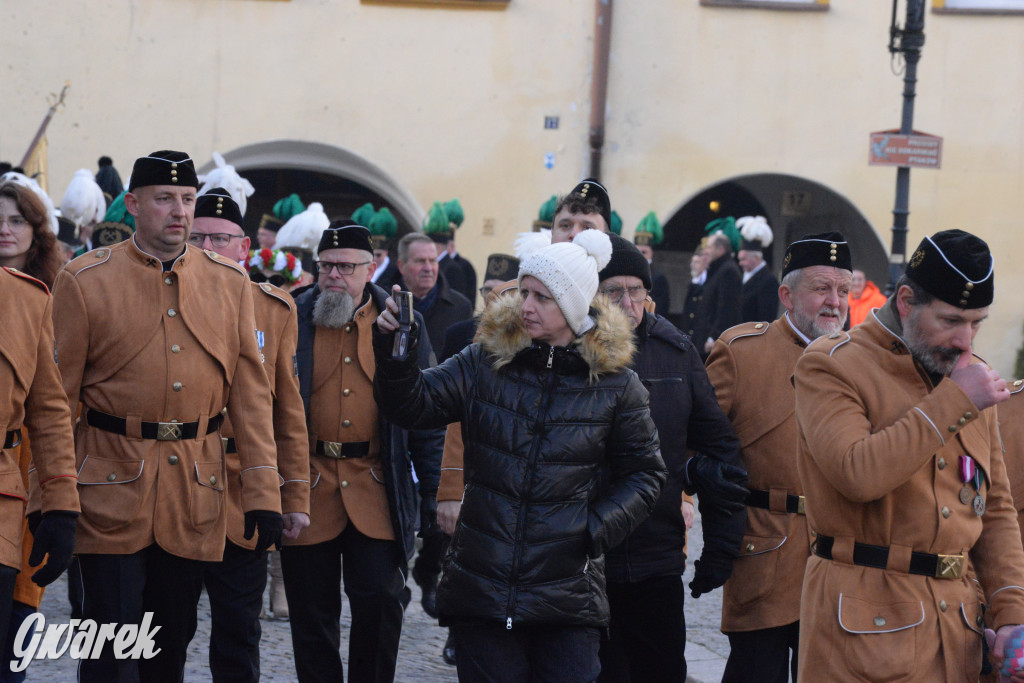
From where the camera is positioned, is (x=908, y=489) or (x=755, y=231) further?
(x=755, y=231)

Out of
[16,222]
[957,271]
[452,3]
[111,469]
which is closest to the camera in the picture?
[957,271]

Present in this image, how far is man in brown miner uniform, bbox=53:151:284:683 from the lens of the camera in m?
4.59

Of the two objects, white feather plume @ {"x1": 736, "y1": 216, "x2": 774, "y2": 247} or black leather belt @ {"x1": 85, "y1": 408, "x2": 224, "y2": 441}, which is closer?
black leather belt @ {"x1": 85, "y1": 408, "x2": 224, "y2": 441}

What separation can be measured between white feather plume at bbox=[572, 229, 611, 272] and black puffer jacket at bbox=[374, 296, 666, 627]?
0.41 m

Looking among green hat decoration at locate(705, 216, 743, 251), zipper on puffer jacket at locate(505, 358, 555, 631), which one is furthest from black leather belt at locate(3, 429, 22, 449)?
green hat decoration at locate(705, 216, 743, 251)

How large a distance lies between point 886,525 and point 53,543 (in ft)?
7.97

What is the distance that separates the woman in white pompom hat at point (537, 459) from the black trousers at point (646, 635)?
0.83 meters

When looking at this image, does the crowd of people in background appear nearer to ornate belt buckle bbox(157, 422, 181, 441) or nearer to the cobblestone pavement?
ornate belt buckle bbox(157, 422, 181, 441)

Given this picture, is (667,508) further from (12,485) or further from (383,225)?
(383,225)

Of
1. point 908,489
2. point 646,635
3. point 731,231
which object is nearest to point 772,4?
point 731,231

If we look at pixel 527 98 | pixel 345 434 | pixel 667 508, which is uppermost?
pixel 527 98

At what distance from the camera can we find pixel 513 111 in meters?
16.2

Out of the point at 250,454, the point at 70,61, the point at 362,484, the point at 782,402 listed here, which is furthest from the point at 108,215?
the point at 70,61

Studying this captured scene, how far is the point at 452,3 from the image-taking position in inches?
629
